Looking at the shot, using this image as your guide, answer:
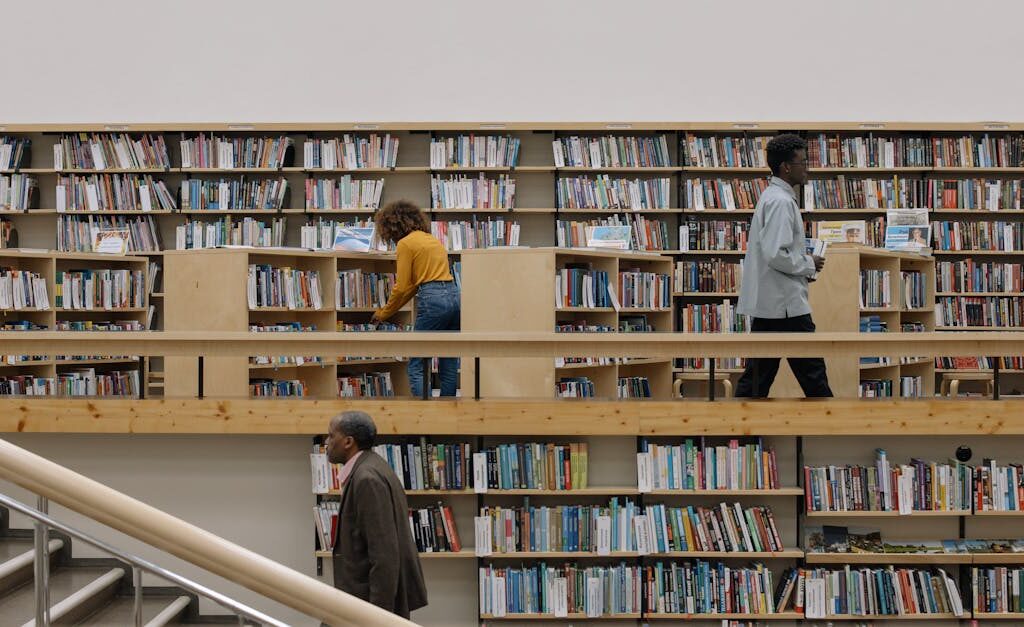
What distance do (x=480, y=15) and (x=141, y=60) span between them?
331 cm

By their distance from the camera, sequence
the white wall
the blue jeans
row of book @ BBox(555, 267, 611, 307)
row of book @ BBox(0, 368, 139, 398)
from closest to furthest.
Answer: the blue jeans → row of book @ BBox(555, 267, 611, 307) → row of book @ BBox(0, 368, 139, 398) → the white wall

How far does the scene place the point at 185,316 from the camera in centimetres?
582

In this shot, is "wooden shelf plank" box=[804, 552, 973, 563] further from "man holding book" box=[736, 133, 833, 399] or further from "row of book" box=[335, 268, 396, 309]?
"row of book" box=[335, 268, 396, 309]

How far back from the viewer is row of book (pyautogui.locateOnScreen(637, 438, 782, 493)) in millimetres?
4477

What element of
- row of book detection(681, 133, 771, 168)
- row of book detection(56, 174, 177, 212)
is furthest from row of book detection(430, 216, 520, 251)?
row of book detection(56, 174, 177, 212)

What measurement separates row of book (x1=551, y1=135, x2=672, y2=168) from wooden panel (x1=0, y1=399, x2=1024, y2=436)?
4.28 metres

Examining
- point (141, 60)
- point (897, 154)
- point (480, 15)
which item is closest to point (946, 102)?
point (897, 154)

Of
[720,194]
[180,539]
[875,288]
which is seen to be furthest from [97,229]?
[180,539]

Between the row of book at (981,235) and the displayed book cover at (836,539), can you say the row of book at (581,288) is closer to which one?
the displayed book cover at (836,539)

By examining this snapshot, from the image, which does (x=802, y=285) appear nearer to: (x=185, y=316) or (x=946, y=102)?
(x=185, y=316)

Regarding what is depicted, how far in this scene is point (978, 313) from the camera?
8.45m

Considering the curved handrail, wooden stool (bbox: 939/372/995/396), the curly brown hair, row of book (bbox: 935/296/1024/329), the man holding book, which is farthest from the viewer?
row of book (bbox: 935/296/1024/329)

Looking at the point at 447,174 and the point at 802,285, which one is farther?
the point at 447,174

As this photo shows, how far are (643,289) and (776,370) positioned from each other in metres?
2.43
